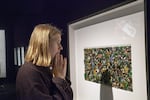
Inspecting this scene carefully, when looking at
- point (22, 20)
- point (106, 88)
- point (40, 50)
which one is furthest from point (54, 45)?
point (22, 20)

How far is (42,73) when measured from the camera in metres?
1.13

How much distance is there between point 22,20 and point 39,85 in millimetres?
776

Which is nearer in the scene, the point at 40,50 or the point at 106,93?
the point at 40,50

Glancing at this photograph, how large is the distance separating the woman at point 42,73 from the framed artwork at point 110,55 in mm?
233

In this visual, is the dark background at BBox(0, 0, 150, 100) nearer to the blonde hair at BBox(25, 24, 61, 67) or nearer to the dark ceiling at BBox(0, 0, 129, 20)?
the dark ceiling at BBox(0, 0, 129, 20)

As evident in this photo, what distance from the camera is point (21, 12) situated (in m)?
1.76

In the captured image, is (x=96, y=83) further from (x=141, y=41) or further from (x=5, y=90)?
(x=5, y=90)

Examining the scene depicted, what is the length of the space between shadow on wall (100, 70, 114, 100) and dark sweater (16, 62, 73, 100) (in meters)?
0.22

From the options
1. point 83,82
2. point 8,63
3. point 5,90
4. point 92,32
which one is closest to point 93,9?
point 92,32

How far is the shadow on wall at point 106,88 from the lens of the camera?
50.6 inches

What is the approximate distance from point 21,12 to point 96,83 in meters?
0.76

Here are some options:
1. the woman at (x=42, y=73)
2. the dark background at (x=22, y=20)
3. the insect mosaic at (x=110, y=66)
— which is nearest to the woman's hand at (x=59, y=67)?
the woman at (x=42, y=73)

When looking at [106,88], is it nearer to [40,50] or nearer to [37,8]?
[40,50]

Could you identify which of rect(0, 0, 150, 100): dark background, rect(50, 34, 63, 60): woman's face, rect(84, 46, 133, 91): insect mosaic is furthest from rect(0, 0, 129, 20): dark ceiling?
rect(50, 34, 63, 60): woman's face
